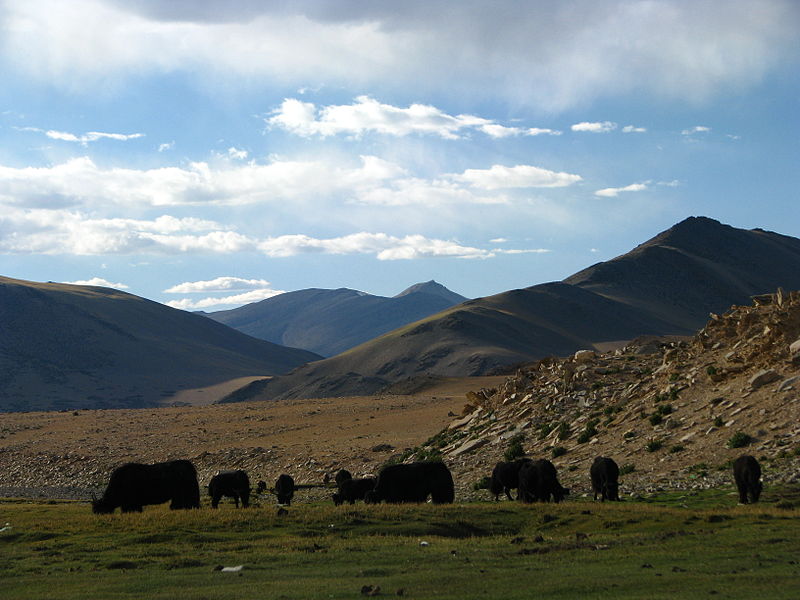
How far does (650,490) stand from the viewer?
25609 millimetres

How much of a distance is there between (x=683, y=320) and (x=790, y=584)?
19441 centimetres

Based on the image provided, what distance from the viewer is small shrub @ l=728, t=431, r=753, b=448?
1115 inches

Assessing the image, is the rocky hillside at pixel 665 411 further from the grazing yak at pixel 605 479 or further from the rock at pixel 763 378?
the grazing yak at pixel 605 479

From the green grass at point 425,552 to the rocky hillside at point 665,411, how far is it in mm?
5665

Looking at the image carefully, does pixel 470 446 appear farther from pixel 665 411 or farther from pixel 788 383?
pixel 788 383

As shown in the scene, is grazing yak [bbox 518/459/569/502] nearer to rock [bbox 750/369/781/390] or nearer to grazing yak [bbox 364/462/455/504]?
grazing yak [bbox 364/462/455/504]

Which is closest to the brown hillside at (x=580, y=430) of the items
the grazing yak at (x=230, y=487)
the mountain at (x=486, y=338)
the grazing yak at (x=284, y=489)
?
the grazing yak at (x=284, y=489)

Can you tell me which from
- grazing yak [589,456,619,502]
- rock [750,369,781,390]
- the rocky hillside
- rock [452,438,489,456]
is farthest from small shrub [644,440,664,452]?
rock [452,438,489,456]

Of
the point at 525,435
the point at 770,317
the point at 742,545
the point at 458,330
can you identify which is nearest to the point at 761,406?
the point at 770,317

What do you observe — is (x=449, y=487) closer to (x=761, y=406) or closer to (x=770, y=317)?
(x=761, y=406)

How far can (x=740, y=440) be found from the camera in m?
28.3

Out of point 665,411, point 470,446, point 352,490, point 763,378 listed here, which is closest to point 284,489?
point 352,490

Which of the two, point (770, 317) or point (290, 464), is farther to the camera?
point (290, 464)

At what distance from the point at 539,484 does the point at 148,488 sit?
34.0 feet
